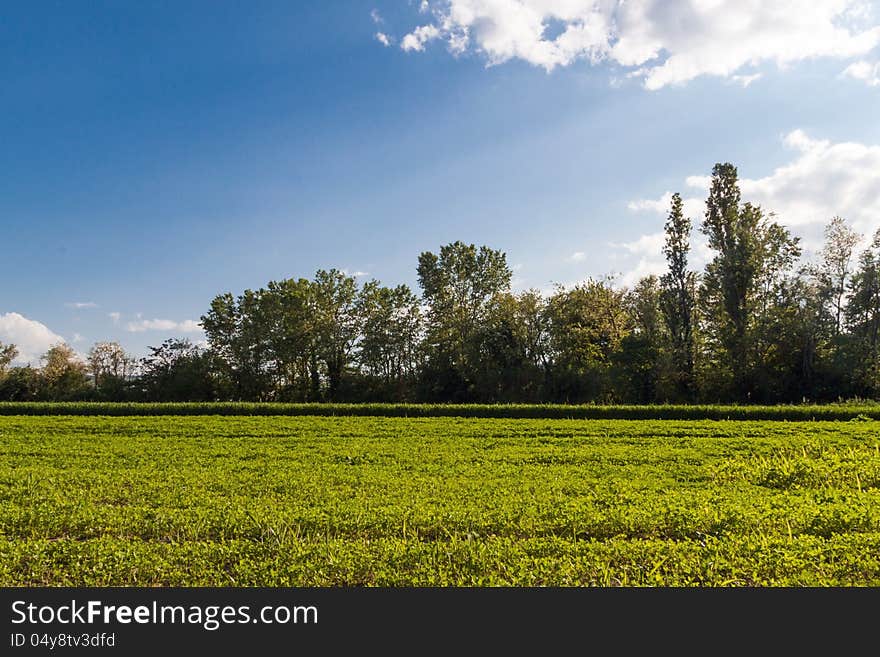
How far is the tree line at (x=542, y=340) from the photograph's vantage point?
50.2m

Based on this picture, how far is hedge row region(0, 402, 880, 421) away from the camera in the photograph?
114 feet

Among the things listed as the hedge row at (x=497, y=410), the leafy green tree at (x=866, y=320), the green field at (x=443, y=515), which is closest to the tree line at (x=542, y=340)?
the leafy green tree at (x=866, y=320)

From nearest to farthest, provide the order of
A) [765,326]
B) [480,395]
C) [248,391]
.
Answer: [765,326] → [480,395] → [248,391]

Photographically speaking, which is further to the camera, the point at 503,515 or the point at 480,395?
the point at 480,395

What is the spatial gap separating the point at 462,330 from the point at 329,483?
48.9 metres

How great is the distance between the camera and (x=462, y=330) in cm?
6319

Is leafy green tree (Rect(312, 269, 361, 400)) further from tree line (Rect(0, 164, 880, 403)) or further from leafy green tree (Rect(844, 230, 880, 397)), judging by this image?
leafy green tree (Rect(844, 230, 880, 397))

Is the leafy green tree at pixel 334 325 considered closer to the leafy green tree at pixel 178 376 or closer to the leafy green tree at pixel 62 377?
the leafy green tree at pixel 178 376

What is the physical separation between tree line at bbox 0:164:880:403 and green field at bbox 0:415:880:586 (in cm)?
2978

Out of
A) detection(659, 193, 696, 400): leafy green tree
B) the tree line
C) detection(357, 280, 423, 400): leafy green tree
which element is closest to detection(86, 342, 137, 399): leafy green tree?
the tree line

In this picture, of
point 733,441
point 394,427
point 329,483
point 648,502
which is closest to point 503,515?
point 648,502

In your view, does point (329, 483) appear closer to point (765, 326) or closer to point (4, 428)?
point (4, 428)

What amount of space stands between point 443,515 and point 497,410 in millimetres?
28720

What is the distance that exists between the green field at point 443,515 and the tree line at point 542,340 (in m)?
29.8
